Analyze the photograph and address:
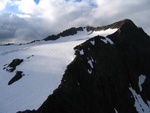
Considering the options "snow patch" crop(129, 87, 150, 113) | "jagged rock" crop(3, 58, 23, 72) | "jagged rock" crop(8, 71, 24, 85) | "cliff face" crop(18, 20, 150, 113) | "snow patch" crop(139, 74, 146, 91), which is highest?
"jagged rock" crop(3, 58, 23, 72)

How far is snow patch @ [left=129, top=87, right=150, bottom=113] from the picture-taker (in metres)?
57.2

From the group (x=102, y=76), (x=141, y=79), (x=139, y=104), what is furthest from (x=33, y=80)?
(x=141, y=79)

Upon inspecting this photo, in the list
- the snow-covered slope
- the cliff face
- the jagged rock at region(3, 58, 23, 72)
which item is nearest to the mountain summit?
the cliff face

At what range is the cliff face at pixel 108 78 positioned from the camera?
38728 mm

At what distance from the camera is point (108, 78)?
5450cm

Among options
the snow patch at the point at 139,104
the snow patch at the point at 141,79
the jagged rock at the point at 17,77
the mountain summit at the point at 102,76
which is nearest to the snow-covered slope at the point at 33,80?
the mountain summit at the point at 102,76

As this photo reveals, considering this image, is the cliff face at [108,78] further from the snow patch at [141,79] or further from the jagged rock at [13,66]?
the jagged rock at [13,66]

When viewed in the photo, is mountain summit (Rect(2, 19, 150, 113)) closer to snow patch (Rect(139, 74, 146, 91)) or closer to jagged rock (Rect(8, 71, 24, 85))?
snow patch (Rect(139, 74, 146, 91))

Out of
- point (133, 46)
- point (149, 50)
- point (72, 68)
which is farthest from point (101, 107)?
point (149, 50)

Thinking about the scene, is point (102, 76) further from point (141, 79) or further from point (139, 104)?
point (141, 79)

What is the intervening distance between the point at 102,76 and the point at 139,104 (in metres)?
14.7

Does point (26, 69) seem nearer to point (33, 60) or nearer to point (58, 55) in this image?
point (33, 60)

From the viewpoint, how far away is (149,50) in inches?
3285

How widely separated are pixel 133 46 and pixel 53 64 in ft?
124
